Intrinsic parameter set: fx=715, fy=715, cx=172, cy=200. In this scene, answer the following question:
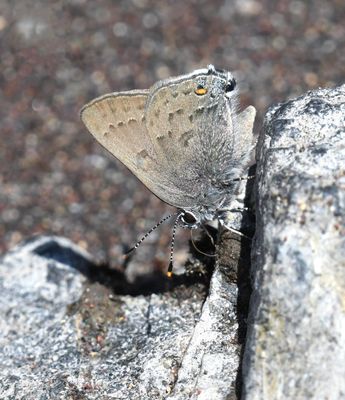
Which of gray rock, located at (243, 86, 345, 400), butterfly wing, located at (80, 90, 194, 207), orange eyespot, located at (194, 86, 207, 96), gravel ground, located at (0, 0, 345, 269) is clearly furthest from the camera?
gravel ground, located at (0, 0, 345, 269)

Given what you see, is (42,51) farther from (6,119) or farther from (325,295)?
(325,295)

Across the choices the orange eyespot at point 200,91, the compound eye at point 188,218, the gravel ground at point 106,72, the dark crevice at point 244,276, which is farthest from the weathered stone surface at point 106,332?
the gravel ground at point 106,72

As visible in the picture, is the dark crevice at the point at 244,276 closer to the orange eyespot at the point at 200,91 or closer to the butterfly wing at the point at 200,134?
the butterfly wing at the point at 200,134

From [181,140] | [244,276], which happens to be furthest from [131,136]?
[244,276]

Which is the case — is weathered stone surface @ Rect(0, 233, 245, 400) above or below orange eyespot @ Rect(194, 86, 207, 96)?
below

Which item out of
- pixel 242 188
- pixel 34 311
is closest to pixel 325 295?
pixel 242 188

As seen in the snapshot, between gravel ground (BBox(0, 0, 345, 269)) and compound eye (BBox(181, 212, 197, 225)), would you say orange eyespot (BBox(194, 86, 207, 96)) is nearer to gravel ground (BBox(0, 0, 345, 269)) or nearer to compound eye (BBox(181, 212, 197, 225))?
compound eye (BBox(181, 212, 197, 225))

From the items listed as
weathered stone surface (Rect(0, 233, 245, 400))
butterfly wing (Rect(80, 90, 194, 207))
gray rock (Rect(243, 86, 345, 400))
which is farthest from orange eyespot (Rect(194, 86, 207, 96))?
gray rock (Rect(243, 86, 345, 400))
